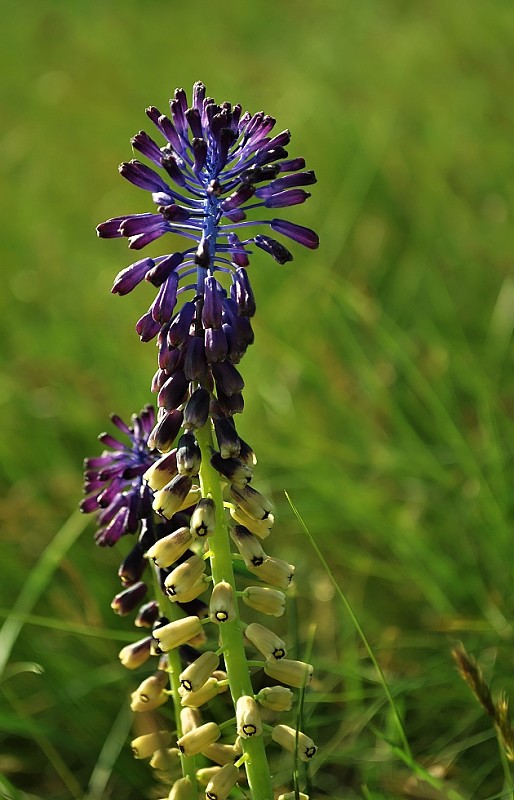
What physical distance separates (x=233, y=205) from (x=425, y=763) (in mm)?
1863

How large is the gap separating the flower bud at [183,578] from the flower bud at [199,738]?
0.87 feet

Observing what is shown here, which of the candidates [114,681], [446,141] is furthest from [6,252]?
[114,681]

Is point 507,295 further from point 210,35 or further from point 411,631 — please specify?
point 210,35

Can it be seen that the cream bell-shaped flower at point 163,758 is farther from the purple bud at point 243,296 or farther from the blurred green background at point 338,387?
the purple bud at point 243,296

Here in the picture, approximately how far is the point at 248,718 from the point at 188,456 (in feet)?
1.65

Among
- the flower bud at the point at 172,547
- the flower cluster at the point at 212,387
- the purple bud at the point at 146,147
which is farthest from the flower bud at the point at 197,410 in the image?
the purple bud at the point at 146,147

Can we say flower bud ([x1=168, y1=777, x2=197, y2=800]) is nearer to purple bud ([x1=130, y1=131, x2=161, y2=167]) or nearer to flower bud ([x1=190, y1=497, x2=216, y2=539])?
flower bud ([x1=190, y1=497, x2=216, y2=539])

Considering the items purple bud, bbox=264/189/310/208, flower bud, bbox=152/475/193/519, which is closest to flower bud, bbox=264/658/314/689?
flower bud, bbox=152/475/193/519

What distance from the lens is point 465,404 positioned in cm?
447

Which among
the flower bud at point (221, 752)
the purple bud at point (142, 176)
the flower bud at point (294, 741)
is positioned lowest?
the flower bud at point (221, 752)

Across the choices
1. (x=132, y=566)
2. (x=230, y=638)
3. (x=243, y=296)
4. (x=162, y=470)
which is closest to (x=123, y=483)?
(x=132, y=566)

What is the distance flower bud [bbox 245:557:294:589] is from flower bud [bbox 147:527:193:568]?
0.14 metres

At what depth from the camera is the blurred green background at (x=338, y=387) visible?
298 centimetres

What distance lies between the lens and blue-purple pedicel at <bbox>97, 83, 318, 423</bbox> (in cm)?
173
